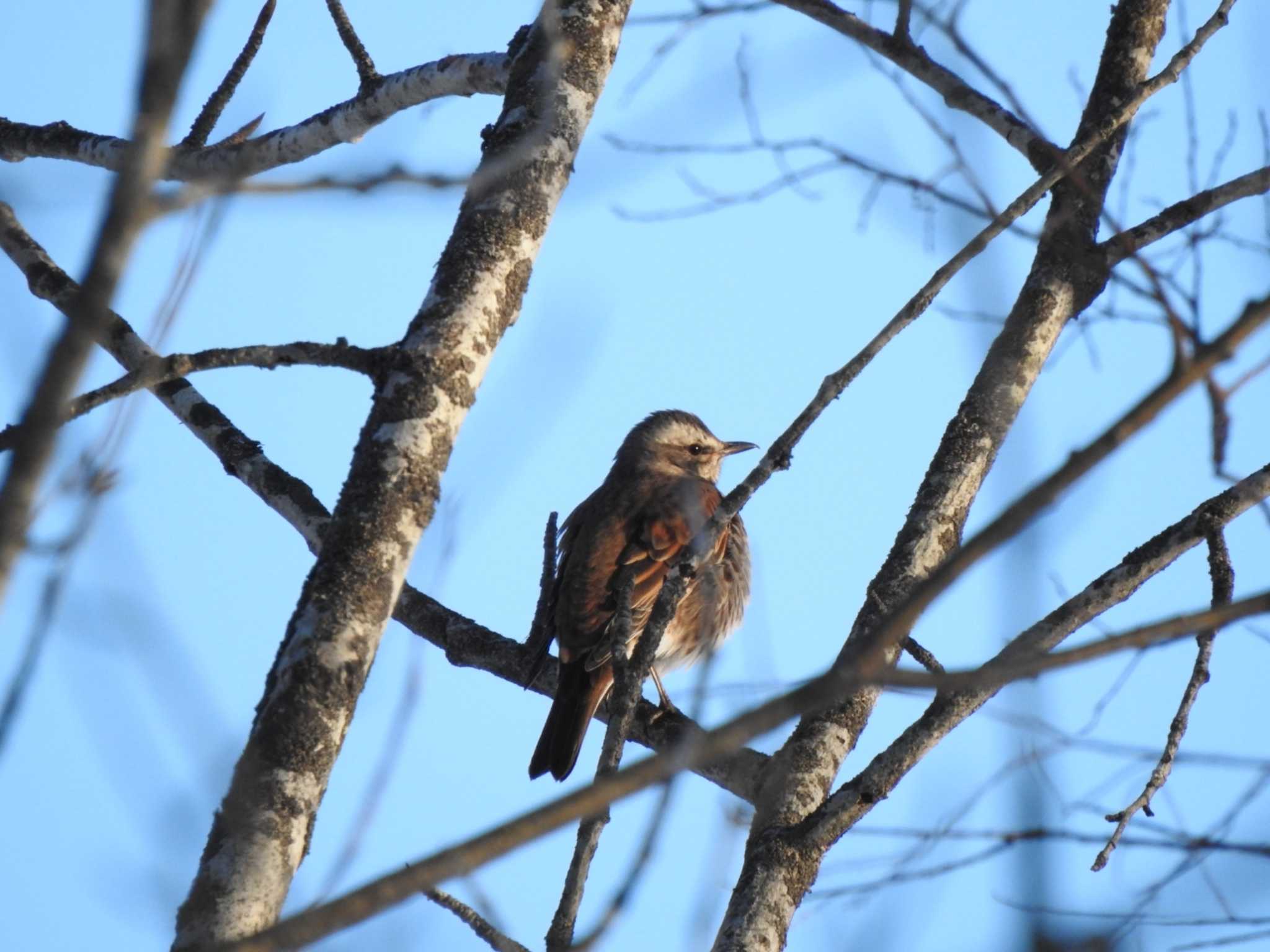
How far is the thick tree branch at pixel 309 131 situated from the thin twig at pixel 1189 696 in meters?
2.55

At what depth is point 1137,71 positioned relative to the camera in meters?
5.23

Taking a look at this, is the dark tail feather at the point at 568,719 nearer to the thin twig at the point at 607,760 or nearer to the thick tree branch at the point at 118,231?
the thin twig at the point at 607,760

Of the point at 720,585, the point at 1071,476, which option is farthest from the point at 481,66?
the point at 720,585

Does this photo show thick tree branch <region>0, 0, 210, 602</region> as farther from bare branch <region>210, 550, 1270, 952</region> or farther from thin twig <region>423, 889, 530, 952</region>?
thin twig <region>423, 889, 530, 952</region>

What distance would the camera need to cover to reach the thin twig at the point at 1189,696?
13.2 feet

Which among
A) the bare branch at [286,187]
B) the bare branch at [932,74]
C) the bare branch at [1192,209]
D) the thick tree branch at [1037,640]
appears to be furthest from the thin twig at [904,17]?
the bare branch at [286,187]

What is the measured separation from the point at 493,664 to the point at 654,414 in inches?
150

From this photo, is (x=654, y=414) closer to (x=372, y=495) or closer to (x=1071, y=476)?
(x=372, y=495)

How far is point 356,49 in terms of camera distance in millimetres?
4953

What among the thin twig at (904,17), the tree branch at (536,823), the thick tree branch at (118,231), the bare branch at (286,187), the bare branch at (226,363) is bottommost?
the tree branch at (536,823)

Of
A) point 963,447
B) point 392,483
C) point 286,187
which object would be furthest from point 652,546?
point 286,187

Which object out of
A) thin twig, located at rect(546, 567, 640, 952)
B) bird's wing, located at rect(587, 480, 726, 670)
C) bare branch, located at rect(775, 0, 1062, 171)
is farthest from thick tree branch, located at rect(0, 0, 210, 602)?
bird's wing, located at rect(587, 480, 726, 670)

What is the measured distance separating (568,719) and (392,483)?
3302mm

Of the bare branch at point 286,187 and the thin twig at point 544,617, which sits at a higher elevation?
the thin twig at point 544,617
